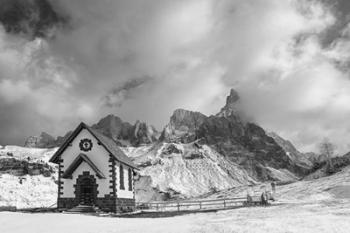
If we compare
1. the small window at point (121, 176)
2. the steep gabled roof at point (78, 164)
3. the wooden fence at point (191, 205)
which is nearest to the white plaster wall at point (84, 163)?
the steep gabled roof at point (78, 164)

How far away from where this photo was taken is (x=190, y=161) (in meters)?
168

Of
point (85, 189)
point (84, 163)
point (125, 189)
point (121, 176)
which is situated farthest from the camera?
point (125, 189)

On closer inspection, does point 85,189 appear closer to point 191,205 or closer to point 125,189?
point 125,189

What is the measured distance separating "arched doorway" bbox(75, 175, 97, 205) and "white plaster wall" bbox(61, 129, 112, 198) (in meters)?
0.45

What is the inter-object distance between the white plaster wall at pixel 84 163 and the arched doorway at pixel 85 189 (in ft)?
1.47

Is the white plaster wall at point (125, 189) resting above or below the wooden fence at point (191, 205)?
above

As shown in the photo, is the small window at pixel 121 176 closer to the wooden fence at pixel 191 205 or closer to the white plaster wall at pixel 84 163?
the white plaster wall at pixel 84 163

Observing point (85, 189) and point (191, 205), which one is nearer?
point (85, 189)

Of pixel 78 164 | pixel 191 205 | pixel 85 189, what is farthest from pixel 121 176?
pixel 191 205

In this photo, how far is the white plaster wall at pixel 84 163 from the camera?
3061 cm

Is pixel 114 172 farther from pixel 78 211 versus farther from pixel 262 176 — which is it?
pixel 262 176

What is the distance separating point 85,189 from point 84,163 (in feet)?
8.44

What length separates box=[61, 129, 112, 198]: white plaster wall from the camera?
3061 centimetres

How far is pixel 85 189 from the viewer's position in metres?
30.9
